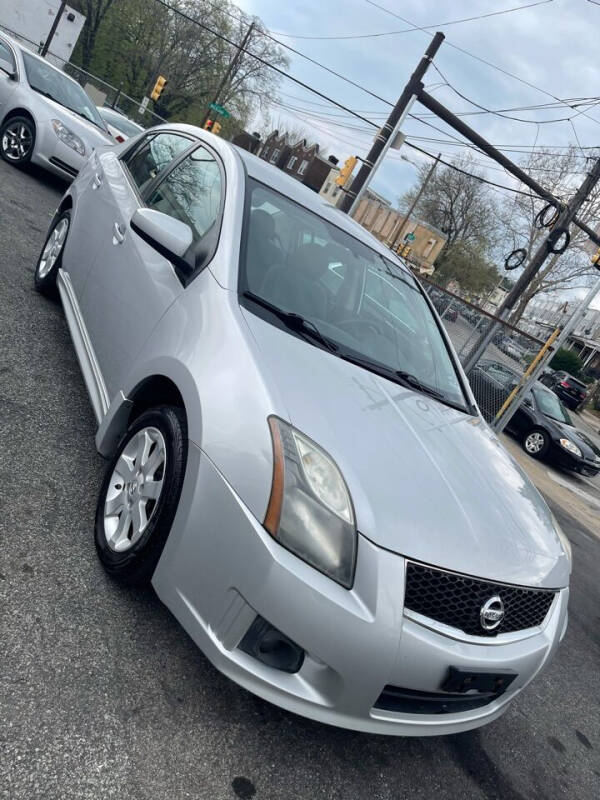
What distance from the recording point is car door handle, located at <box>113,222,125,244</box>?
10.4 ft

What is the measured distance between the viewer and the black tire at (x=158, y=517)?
2002mm

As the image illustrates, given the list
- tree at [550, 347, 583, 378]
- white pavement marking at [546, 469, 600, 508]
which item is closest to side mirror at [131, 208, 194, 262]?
white pavement marking at [546, 469, 600, 508]

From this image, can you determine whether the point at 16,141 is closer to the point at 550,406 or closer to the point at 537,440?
the point at 537,440

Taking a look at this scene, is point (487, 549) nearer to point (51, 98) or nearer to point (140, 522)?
point (140, 522)

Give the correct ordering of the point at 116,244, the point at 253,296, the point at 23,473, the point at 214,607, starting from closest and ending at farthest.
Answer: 1. the point at 214,607
2. the point at 253,296
3. the point at 23,473
4. the point at 116,244

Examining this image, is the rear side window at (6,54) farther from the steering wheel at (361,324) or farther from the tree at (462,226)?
the tree at (462,226)

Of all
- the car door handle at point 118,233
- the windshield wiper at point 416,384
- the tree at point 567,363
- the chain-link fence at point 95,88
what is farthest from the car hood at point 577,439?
the tree at point 567,363

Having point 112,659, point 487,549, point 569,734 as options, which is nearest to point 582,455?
point 569,734

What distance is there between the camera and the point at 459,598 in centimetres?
191

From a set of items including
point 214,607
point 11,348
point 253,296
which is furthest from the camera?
point 11,348

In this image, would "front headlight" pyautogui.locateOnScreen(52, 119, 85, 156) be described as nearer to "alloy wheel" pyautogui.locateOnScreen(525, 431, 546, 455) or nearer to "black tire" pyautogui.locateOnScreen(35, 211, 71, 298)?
"black tire" pyautogui.locateOnScreen(35, 211, 71, 298)

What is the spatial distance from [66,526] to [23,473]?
1.19ft

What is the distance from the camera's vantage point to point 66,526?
2451 mm

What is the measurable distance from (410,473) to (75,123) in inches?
318
